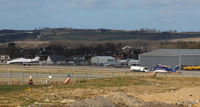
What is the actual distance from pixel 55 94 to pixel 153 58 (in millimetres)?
69011

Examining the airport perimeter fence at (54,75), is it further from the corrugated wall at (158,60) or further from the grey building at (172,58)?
the corrugated wall at (158,60)

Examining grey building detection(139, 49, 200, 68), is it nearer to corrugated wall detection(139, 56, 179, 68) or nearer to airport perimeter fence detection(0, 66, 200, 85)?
corrugated wall detection(139, 56, 179, 68)

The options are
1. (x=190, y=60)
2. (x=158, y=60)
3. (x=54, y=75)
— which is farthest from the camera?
(x=158, y=60)

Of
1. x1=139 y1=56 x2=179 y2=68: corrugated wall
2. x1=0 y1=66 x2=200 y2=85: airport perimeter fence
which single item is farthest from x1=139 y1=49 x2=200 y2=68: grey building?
x1=0 y1=66 x2=200 y2=85: airport perimeter fence

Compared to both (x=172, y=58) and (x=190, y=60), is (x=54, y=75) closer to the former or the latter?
(x=172, y=58)

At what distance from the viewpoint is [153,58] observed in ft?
318

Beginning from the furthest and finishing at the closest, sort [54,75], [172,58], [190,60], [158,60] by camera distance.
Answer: [158,60] < [172,58] < [190,60] < [54,75]

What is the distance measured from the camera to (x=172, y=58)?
9269 centimetres

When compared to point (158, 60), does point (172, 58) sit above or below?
above

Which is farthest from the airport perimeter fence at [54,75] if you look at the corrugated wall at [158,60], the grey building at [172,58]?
the corrugated wall at [158,60]

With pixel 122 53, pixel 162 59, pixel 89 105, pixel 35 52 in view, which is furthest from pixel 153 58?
pixel 35 52

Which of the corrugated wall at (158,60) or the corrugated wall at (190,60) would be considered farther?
the corrugated wall at (158,60)

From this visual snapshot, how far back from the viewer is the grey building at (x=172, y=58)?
9144cm

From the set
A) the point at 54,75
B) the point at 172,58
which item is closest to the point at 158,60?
the point at 172,58
